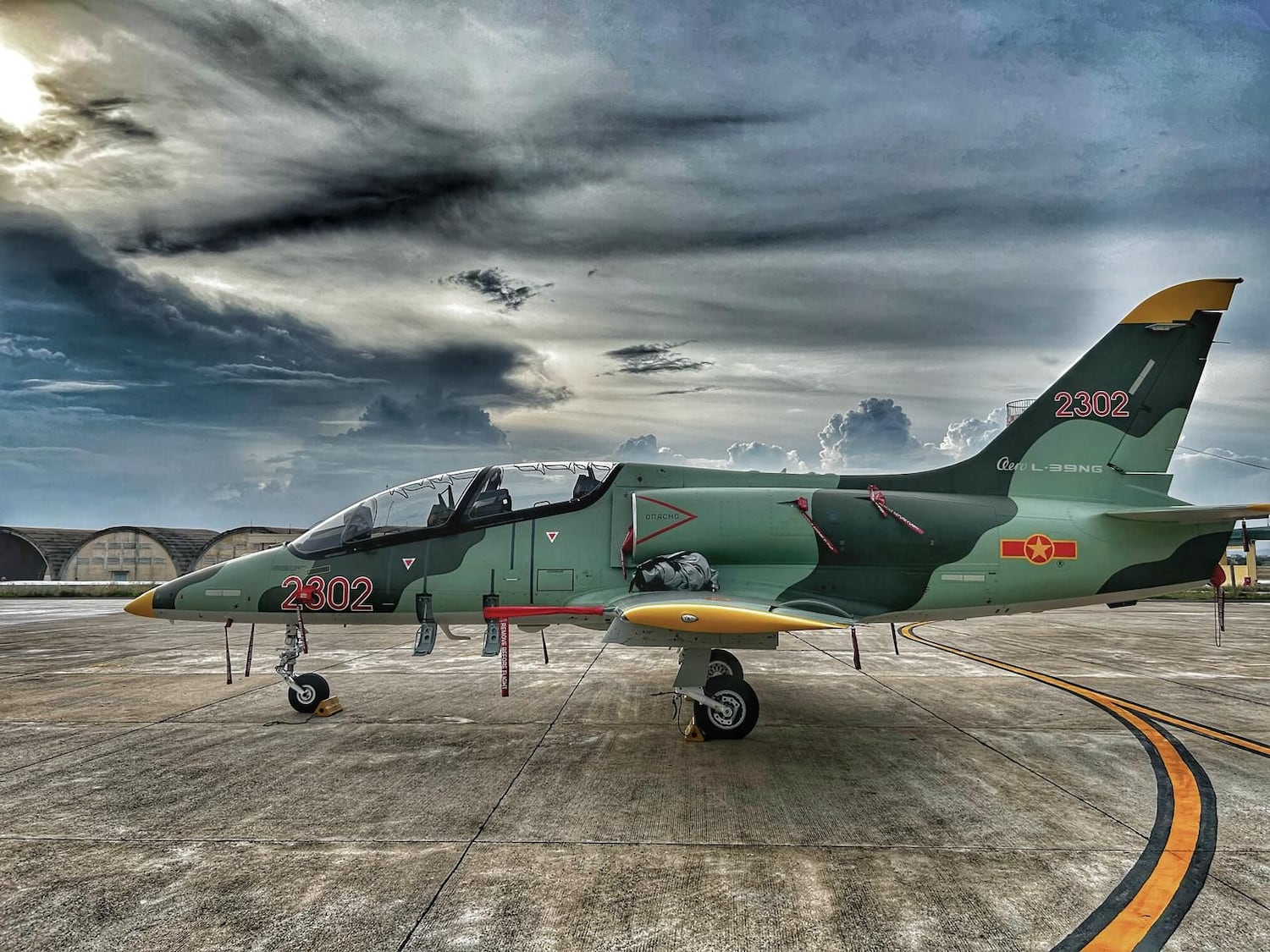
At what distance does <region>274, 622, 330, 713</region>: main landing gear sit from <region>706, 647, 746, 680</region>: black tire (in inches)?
189

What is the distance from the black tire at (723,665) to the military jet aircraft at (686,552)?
34 mm

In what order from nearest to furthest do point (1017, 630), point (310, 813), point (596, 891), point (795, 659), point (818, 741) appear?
point (596, 891)
point (310, 813)
point (818, 741)
point (795, 659)
point (1017, 630)

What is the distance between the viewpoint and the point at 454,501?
898 centimetres

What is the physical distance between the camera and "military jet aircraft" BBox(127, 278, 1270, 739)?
8.58 meters

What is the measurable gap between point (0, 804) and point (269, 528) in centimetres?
4130

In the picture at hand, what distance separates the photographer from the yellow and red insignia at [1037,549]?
8.80 m

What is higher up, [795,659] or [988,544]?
[988,544]

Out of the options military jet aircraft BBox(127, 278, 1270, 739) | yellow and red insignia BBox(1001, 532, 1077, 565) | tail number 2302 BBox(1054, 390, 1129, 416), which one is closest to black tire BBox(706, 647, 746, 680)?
military jet aircraft BBox(127, 278, 1270, 739)

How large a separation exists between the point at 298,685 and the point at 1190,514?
10730 millimetres

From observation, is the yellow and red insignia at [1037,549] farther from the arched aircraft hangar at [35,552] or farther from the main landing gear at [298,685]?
the arched aircraft hangar at [35,552]

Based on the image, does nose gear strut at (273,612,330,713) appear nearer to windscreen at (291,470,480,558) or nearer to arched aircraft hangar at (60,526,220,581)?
windscreen at (291,470,480,558)

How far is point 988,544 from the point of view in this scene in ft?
28.9

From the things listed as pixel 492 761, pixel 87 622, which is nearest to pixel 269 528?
pixel 87 622

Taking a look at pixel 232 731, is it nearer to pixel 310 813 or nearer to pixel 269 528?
pixel 310 813
